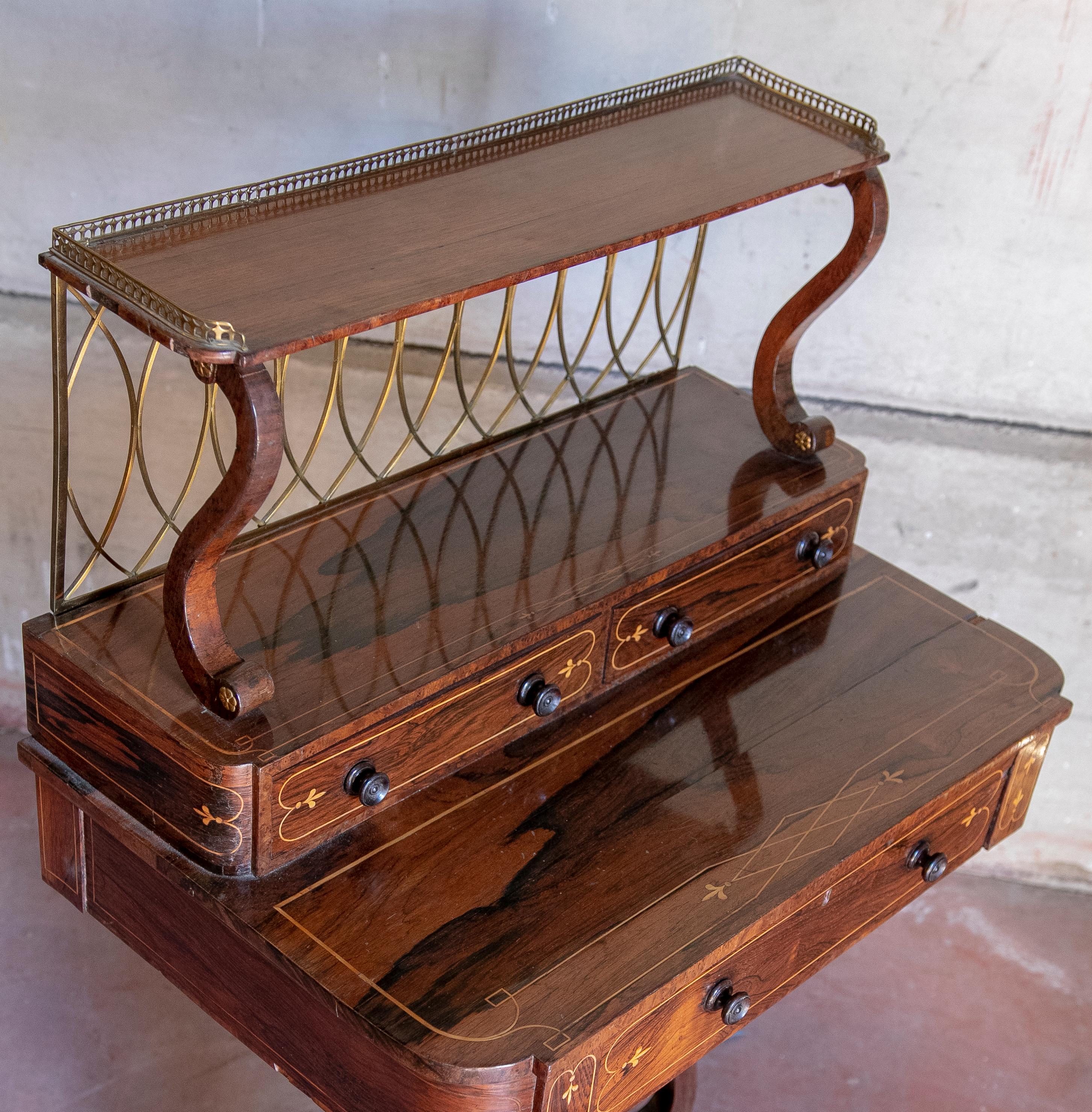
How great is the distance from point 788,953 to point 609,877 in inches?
11.3

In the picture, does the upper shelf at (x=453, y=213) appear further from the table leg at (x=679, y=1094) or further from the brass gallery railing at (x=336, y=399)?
the table leg at (x=679, y=1094)

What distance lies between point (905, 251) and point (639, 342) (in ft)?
1.91

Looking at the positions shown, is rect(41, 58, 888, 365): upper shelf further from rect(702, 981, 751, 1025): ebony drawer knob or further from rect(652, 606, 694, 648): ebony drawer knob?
rect(702, 981, 751, 1025): ebony drawer knob

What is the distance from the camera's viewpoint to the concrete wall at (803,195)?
287cm

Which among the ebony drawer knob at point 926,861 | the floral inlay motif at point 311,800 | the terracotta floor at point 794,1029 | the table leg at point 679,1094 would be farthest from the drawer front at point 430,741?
the terracotta floor at point 794,1029

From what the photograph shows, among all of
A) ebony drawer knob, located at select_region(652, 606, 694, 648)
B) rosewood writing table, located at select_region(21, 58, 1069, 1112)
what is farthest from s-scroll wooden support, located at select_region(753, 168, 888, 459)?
ebony drawer knob, located at select_region(652, 606, 694, 648)

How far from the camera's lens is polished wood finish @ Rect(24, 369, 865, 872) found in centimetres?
175

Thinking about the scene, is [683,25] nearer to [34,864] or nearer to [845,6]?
[845,6]

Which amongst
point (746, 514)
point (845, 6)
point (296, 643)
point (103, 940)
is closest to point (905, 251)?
point (845, 6)

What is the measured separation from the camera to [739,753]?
81.0 inches

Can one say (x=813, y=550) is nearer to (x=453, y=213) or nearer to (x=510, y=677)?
(x=510, y=677)

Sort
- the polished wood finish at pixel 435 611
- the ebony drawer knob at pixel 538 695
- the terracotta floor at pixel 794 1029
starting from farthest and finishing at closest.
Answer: the terracotta floor at pixel 794 1029 → the ebony drawer knob at pixel 538 695 → the polished wood finish at pixel 435 611

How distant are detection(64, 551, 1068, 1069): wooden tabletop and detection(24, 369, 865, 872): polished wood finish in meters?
0.06

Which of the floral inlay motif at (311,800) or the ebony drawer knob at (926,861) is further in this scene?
the ebony drawer knob at (926,861)
